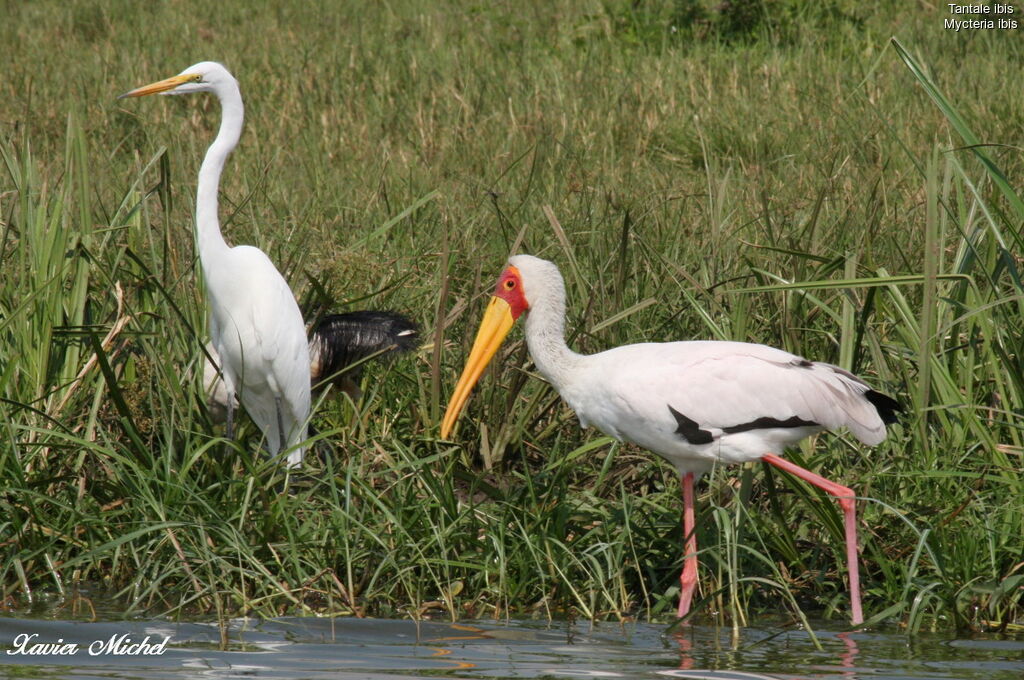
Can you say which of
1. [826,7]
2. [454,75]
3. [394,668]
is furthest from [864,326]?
[826,7]

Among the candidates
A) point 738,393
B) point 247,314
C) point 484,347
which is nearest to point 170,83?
point 247,314

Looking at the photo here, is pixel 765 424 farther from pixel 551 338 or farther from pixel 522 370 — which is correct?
pixel 522 370

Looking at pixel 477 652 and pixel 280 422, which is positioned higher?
pixel 280 422

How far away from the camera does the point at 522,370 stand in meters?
4.99

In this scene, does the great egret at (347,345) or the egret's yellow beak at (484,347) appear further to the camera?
the great egret at (347,345)

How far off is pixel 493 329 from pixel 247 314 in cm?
116

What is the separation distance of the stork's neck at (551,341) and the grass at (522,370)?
0.38m

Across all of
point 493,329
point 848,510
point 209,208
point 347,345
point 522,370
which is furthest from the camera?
point 347,345

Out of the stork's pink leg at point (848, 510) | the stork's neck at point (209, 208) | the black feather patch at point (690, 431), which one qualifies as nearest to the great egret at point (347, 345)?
the stork's neck at point (209, 208)
